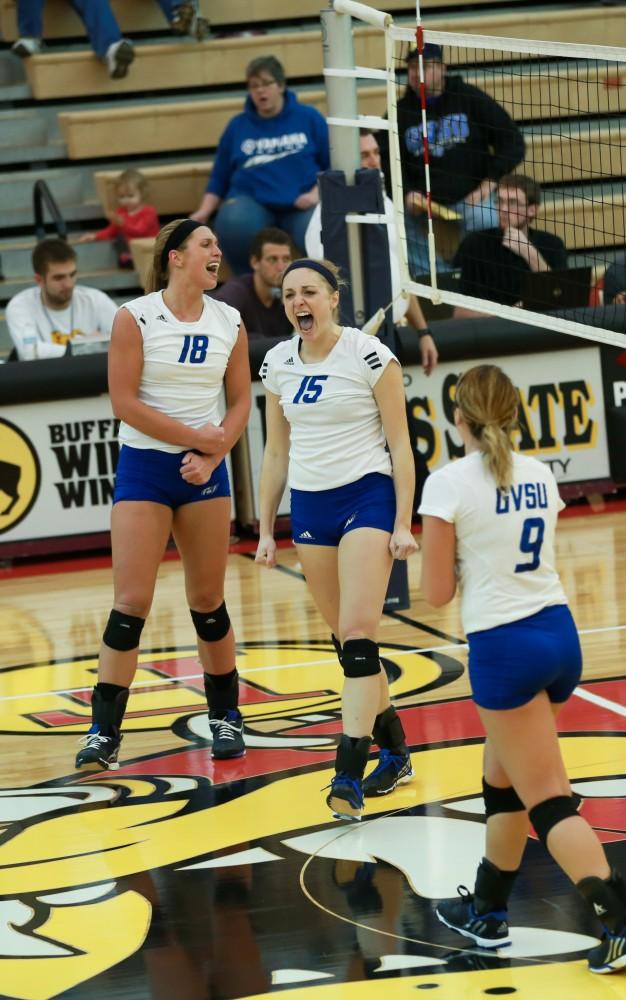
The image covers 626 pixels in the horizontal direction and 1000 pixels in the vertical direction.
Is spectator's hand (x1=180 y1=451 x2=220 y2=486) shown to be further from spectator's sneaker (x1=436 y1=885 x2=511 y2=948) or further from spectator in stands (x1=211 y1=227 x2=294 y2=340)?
spectator in stands (x1=211 y1=227 x2=294 y2=340)

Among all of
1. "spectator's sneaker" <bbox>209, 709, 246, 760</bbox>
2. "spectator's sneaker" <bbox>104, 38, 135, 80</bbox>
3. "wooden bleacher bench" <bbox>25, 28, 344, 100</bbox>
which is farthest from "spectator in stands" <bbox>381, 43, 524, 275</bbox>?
"spectator's sneaker" <bbox>209, 709, 246, 760</bbox>

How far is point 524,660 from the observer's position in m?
3.81

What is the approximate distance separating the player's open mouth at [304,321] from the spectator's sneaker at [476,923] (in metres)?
1.95

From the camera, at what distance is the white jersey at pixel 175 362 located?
5.71 m

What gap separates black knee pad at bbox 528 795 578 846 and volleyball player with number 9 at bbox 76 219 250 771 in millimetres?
2286

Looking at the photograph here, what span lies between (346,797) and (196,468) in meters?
1.40

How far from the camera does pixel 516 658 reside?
12.5ft

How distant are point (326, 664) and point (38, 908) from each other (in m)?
2.94

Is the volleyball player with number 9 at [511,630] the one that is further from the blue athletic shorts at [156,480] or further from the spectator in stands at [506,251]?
the spectator in stands at [506,251]

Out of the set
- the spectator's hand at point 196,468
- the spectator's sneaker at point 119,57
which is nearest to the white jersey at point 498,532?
the spectator's hand at point 196,468

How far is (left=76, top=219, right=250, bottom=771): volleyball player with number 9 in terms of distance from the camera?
5695mm

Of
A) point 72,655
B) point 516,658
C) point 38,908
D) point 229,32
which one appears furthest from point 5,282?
point 516,658

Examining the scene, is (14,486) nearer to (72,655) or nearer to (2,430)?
(2,430)

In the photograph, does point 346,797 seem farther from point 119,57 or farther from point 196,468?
point 119,57
